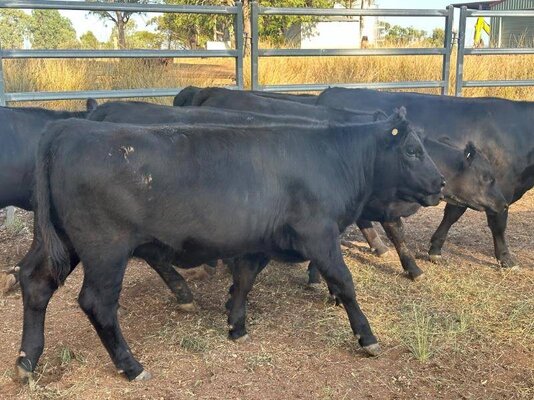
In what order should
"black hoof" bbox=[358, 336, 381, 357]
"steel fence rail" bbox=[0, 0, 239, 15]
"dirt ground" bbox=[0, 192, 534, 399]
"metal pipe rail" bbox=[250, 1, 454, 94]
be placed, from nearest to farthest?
"dirt ground" bbox=[0, 192, 534, 399], "black hoof" bbox=[358, 336, 381, 357], "steel fence rail" bbox=[0, 0, 239, 15], "metal pipe rail" bbox=[250, 1, 454, 94]

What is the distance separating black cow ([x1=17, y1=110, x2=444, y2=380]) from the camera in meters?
3.31

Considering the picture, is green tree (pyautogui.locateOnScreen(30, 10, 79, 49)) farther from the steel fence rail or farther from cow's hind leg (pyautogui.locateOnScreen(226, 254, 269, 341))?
cow's hind leg (pyautogui.locateOnScreen(226, 254, 269, 341))

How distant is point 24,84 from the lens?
8.13m

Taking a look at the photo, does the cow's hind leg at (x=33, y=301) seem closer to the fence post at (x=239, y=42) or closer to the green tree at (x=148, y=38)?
the fence post at (x=239, y=42)

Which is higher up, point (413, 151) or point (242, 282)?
point (413, 151)

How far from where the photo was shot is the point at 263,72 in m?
9.48

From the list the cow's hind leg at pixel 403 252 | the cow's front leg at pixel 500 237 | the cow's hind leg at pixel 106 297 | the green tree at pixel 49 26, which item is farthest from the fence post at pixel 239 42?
the green tree at pixel 49 26

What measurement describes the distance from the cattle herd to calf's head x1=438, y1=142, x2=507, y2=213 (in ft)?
1.65

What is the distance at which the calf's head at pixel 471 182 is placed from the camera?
515 cm

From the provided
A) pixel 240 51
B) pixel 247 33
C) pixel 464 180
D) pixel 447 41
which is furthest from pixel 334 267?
pixel 447 41

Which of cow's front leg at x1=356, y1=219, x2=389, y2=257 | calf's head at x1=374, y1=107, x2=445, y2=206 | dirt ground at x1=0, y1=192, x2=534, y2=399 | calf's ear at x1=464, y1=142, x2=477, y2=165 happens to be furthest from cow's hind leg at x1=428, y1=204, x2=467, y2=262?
calf's head at x1=374, y1=107, x2=445, y2=206

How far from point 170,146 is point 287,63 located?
22.1 ft

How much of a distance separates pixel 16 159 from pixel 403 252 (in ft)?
10.6

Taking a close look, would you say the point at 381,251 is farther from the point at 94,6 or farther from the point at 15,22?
the point at 15,22
